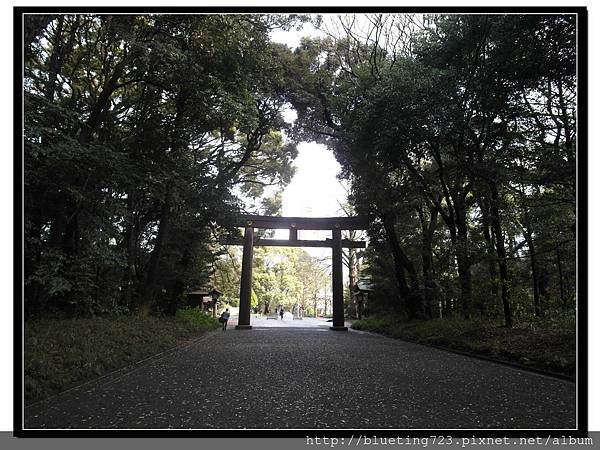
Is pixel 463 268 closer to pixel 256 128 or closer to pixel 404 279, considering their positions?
pixel 404 279

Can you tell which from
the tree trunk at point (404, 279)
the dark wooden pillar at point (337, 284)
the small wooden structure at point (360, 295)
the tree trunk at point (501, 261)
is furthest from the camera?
the small wooden structure at point (360, 295)

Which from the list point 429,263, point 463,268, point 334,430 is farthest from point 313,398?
point 429,263

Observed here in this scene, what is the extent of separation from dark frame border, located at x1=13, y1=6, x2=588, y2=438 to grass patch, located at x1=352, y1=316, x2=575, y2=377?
2274 mm

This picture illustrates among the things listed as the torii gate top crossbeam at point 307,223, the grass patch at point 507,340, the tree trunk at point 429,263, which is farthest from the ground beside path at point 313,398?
the torii gate top crossbeam at point 307,223

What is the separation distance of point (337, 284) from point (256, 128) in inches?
405

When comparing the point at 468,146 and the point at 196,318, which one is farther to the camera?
the point at 196,318

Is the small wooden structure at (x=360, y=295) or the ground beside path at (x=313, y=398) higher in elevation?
the ground beside path at (x=313, y=398)

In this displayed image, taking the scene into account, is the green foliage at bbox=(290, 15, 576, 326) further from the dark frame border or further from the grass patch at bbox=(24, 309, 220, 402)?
the grass patch at bbox=(24, 309, 220, 402)

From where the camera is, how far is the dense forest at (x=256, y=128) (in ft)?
17.5

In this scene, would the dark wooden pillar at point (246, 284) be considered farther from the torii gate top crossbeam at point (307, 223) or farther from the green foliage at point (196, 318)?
the green foliage at point (196, 318)

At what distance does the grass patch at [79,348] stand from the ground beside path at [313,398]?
0.25 meters

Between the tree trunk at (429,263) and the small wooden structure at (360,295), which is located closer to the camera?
the tree trunk at (429,263)

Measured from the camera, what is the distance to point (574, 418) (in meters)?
3.00

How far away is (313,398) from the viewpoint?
3885 millimetres
